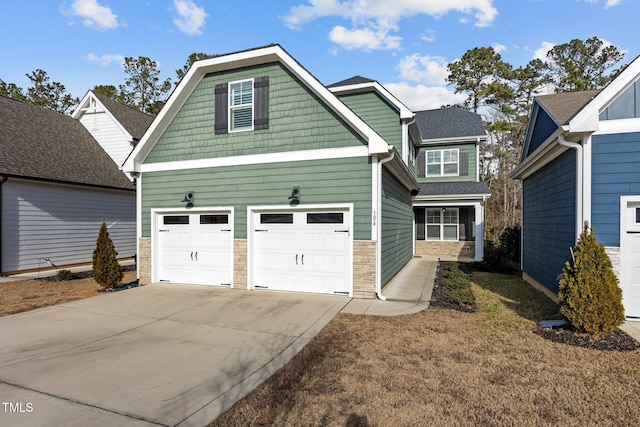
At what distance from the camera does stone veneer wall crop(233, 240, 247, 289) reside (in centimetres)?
873

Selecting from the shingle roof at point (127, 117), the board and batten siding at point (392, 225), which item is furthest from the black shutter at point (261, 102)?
the shingle roof at point (127, 117)

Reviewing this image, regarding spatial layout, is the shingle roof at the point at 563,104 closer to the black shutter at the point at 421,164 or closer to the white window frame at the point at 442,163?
the white window frame at the point at 442,163

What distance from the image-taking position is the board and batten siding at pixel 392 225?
850 centimetres

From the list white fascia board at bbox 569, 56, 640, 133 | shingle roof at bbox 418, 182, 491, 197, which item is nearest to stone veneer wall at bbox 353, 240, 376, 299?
white fascia board at bbox 569, 56, 640, 133

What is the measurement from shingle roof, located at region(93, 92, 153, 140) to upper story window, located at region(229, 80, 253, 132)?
10.9 m

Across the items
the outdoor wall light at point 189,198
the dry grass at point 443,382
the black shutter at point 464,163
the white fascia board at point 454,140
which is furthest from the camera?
the black shutter at point 464,163

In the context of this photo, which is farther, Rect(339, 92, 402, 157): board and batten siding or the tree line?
the tree line

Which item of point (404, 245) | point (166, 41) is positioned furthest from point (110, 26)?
point (404, 245)

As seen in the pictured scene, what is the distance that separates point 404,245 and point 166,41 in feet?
38.8

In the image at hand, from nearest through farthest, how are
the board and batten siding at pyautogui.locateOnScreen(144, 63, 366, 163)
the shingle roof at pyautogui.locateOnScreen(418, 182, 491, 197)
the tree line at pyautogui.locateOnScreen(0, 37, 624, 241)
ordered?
the board and batten siding at pyautogui.locateOnScreen(144, 63, 366, 163)
the shingle roof at pyautogui.locateOnScreen(418, 182, 491, 197)
the tree line at pyautogui.locateOnScreen(0, 37, 624, 241)

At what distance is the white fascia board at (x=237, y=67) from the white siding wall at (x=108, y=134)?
8.73m

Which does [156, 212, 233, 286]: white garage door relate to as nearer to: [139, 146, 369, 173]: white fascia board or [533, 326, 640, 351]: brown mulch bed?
[139, 146, 369, 173]: white fascia board

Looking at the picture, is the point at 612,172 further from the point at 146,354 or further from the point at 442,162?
the point at 442,162

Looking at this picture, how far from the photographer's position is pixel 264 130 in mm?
8711
